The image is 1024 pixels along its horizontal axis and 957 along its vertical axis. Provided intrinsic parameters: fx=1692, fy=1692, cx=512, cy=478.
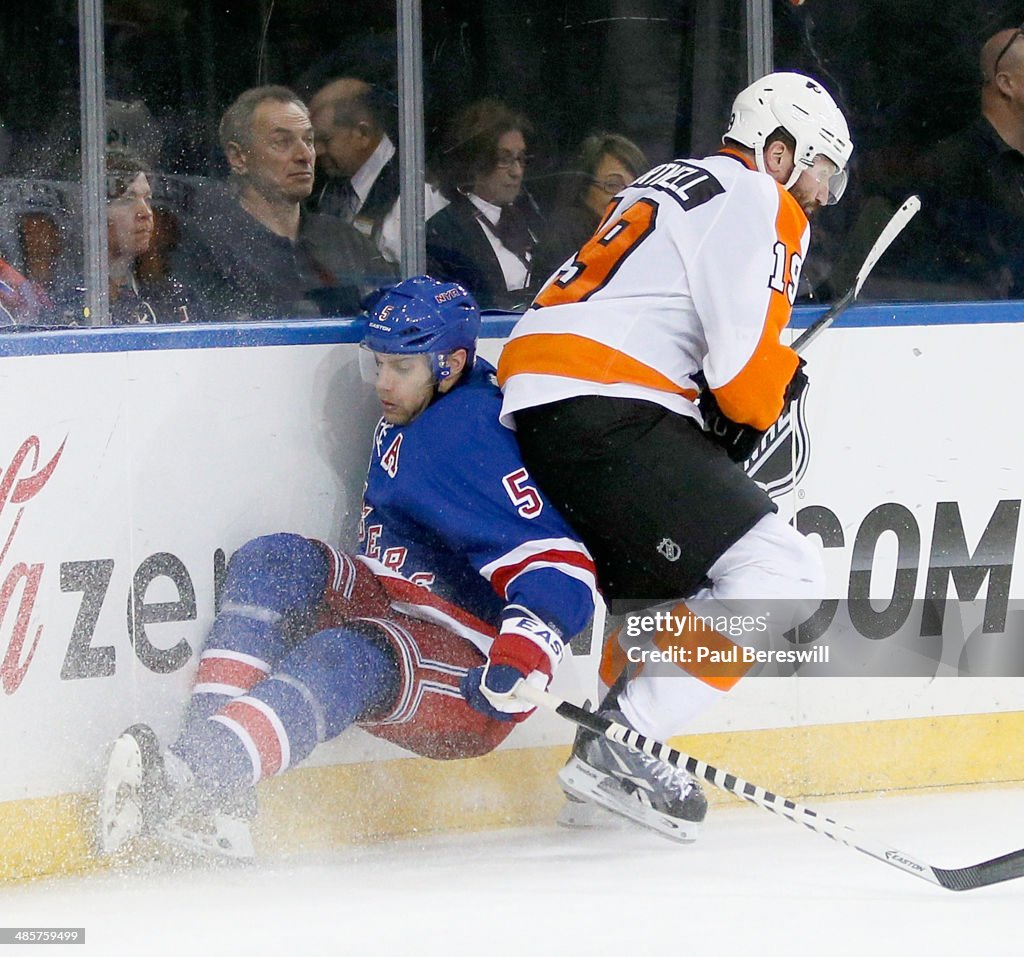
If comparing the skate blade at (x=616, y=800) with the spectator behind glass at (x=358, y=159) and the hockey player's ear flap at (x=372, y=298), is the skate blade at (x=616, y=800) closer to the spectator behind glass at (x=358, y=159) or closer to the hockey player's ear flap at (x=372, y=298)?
the hockey player's ear flap at (x=372, y=298)

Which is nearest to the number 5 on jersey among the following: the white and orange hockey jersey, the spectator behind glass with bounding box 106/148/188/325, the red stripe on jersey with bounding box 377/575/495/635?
the white and orange hockey jersey

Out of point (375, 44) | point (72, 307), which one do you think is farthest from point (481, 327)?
point (72, 307)

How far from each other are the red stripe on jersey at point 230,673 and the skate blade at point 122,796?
193 mm

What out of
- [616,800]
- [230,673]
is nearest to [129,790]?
[230,673]

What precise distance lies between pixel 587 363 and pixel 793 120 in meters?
0.57

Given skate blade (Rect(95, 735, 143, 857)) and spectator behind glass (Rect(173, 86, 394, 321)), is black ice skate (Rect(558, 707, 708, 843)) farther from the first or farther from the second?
spectator behind glass (Rect(173, 86, 394, 321))

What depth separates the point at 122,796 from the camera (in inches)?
105

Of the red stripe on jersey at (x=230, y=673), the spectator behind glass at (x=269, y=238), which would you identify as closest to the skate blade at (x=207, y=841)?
the red stripe on jersey at (x=230, y=673)

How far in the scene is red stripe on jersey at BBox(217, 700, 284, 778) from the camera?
8.73 ft

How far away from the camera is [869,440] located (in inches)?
132

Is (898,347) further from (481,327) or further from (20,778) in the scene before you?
(20,778)

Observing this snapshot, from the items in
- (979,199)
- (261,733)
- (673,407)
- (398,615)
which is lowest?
(261,733)

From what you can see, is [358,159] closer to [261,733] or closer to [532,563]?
[532,563]

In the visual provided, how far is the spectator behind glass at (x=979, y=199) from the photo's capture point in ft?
11.4
